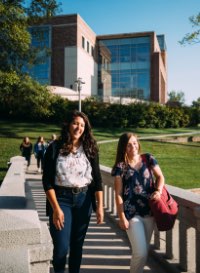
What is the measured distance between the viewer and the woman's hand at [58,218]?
3.21m

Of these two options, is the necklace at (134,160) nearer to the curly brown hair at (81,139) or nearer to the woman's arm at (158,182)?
the woman's arm at (158,182)

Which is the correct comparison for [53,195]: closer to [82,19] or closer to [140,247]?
[140,247]

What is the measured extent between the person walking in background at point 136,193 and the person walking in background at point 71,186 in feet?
0.78

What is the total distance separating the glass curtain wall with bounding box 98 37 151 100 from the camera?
57344 mm

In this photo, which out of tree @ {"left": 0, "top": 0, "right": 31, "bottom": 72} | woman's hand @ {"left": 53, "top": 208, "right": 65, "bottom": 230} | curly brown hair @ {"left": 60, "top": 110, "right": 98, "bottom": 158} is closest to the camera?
woman's hand @ {"left": 53, "top": 208, "right": 65, "bottom": 230}

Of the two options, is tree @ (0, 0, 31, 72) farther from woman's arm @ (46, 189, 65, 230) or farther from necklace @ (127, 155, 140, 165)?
woman's arm @ (46, 189, 65, 230)

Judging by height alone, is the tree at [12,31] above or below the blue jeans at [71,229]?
above

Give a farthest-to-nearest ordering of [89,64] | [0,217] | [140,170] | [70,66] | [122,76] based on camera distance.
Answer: [122,76]
[89,64]
[70,66]
[140,170]
[0,217]

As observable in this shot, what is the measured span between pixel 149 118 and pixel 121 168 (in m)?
35.7

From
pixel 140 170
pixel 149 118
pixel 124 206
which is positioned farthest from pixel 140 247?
pixel 149 118

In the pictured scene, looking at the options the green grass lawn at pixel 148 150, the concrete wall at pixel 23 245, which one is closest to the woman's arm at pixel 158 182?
the concrete wall at pixel 23 245

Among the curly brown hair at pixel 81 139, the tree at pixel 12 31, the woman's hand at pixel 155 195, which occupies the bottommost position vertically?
the woman's hand at pixel 155 195

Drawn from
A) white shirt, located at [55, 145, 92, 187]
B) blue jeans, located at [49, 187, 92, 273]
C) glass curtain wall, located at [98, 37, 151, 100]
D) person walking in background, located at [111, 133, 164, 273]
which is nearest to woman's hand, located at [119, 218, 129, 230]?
person walking in background, located at [111, 133, 164, 273]

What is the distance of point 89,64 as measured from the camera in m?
54.9
